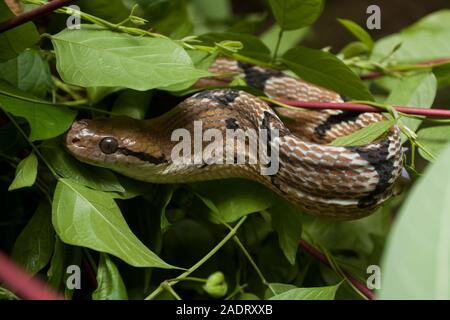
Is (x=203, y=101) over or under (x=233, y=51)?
under

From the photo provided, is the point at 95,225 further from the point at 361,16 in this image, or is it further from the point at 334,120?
the point at 361,16

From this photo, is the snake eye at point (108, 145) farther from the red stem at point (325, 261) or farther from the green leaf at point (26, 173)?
the red stem at point (325, 261)

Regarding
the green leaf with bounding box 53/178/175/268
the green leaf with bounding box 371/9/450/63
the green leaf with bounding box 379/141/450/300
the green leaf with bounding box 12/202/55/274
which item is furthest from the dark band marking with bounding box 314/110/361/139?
the green leaf with bounding box 379/141/450/300

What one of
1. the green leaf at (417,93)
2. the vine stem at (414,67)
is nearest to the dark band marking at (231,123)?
the green leaf at (417,93)

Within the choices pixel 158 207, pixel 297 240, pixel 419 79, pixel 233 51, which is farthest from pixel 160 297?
pixel 419 79

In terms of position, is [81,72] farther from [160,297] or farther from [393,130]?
[393,130]
